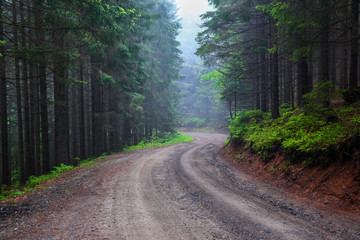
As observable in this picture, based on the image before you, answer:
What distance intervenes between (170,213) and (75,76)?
1674 centimetres

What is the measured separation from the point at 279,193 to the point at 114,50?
13645 mm

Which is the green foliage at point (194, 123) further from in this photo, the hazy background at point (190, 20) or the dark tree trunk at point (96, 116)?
the dark tree trunk at point (96, 116)

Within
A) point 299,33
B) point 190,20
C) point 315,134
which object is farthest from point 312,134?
point 190,20

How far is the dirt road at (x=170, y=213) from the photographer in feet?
13.6

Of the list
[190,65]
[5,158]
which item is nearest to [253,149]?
[5,158]

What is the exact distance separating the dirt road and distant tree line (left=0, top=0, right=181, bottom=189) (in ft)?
14.2

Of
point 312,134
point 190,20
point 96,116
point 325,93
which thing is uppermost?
point 190,20

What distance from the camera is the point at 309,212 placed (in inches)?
195

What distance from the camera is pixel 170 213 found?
5156mm

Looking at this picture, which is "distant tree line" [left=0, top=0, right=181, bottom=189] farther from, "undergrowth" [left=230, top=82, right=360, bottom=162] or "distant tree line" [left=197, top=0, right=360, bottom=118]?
"undergrowth" [left=230, top=82, right=360, bottom=162]

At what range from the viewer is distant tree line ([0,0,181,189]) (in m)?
8.17

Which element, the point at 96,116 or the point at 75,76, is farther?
the point at 75,76

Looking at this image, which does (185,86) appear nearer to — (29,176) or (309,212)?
(29,176)

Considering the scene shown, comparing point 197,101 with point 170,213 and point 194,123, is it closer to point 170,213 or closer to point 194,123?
point 194,123
